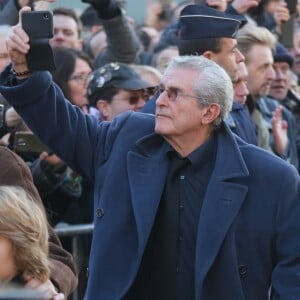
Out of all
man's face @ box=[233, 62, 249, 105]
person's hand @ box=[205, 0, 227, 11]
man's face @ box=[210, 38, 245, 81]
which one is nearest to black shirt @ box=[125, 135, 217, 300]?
man's face @ box=[210, 38, 245, 81]

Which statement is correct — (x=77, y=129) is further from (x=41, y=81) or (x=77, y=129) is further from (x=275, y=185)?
(x=275, y=185)

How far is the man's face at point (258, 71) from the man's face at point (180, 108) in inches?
108

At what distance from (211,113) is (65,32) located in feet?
13.5

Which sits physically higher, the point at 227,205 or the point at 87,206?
the point at 227,205

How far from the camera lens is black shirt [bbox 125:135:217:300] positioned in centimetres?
515

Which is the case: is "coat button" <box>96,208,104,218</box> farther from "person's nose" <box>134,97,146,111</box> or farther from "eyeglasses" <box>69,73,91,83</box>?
"eyeglasses" <box>69,73,91,83</box>

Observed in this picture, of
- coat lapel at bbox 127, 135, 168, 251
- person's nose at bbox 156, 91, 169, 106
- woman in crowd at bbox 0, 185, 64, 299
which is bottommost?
coat lapel at bbox 127, 135, 168, 251

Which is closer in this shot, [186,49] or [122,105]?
[186,49]

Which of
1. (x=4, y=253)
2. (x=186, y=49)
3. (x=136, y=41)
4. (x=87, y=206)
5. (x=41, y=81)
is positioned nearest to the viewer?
(x=4, y=253)

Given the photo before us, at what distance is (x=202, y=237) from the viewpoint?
5066mm

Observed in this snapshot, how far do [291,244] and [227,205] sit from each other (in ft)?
1.15

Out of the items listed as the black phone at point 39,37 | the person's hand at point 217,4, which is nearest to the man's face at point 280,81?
the person's hand at point 217,4

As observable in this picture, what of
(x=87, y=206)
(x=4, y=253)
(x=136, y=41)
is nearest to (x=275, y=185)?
(x=4, y=253)

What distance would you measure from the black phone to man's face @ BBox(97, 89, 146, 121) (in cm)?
272
